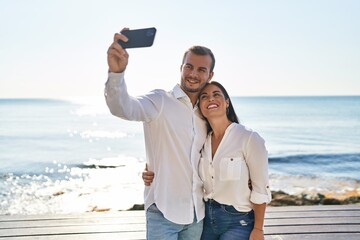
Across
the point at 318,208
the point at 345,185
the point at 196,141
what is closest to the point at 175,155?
the point at 196,141

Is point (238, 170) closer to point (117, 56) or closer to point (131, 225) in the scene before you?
point (117, 56)

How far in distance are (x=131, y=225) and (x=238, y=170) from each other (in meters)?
1.90

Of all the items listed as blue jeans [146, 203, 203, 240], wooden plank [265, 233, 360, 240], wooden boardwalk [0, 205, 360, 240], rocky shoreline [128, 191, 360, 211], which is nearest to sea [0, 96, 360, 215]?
rocky shoreline [128, 191, 360, 211]

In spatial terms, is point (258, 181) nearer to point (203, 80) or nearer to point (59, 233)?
point (203, 80)

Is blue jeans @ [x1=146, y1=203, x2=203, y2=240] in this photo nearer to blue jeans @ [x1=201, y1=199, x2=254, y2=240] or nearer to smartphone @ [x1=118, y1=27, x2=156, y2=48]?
blue jeans @ [x1=201, y1=199, x2=254, y2=240]

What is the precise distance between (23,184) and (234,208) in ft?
30.6

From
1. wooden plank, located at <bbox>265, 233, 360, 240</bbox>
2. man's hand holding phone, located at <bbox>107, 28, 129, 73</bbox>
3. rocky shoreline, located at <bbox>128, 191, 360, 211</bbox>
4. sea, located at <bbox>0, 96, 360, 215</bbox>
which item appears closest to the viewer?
man's hand holding phone, located at <bbox>107, 28, 129, 73</bbox>

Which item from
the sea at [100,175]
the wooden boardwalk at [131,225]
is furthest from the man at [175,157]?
the sea at [100,175]

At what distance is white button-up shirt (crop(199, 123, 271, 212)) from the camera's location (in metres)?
2.29

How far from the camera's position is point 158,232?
2285 millimetres

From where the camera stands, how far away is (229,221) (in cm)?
235

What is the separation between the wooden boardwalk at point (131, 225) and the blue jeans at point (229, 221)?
4.38 feet

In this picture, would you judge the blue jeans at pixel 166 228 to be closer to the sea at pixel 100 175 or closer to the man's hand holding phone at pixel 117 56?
the man's hand holding phone at pixel 117 56

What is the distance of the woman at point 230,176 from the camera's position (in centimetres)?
230
